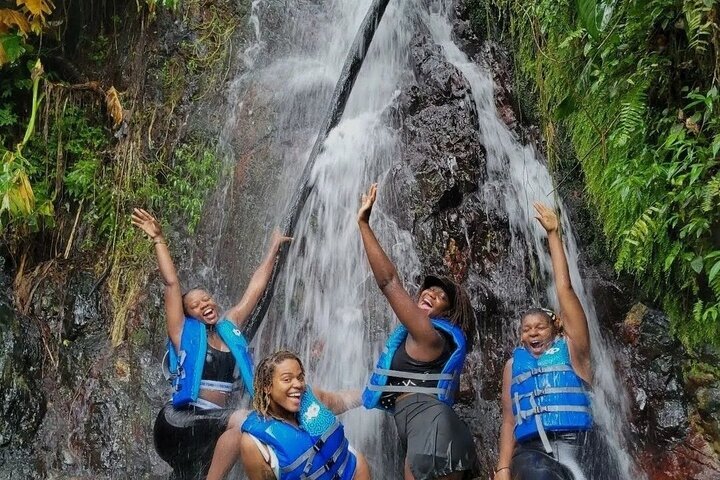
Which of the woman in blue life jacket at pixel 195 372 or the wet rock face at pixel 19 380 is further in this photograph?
the wet rock face at pixel 19 380

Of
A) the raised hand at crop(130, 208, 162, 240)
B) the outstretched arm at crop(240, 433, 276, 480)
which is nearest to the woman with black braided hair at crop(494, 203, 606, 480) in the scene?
the outstretched arm at crop(240, 433, 276, 480)

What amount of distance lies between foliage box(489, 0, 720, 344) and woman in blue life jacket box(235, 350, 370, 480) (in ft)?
6.84

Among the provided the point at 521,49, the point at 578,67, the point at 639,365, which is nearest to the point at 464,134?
the point at 521,49

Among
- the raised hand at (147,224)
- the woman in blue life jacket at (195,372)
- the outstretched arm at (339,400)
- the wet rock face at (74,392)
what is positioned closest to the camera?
the outstretched arm at (339,400)

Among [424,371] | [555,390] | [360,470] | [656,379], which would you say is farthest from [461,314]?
[656,379]

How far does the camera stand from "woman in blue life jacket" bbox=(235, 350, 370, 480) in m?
3.48

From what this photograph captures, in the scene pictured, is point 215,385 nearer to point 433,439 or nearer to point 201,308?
point 201,308

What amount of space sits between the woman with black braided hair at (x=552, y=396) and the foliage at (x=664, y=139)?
61 cm

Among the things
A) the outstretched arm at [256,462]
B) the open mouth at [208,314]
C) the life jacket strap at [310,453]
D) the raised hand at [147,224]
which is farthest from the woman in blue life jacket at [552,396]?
the raised hand at [147,224]

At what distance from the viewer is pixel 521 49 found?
23.3ft

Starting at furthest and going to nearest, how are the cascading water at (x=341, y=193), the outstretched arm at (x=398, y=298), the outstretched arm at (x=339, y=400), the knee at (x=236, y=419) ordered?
1. the cascading water at (x=341, y=193)
2. the outstretched arm at (x=339, y=400)
3. the knee at (x=236, y=419)
4. the outstretched arm at (x=398, y=298)

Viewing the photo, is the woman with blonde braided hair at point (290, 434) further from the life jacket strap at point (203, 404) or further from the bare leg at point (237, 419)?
the life jacket strap at point (203, 404)

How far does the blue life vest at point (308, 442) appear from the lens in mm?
3477

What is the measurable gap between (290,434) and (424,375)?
0.84 meters
